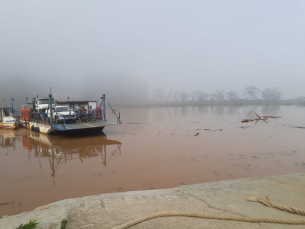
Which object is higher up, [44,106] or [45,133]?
[44,106]

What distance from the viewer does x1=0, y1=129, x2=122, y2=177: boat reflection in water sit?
1069 centimetres

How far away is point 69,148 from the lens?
12688 mm

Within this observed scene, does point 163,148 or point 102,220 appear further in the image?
point 163,148

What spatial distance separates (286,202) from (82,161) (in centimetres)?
817

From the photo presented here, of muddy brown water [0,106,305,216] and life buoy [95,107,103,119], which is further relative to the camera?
life buoy [95,107,103,119]

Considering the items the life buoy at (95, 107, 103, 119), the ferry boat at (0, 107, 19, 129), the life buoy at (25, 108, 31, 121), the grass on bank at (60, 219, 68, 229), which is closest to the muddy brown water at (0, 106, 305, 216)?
the grass on bank at (60, 219, 68, 229)

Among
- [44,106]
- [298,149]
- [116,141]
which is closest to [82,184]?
[116,141]

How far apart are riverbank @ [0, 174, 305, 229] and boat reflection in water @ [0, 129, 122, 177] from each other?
4.39 meters

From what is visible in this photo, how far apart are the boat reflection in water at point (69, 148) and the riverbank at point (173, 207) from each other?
4.39 metres

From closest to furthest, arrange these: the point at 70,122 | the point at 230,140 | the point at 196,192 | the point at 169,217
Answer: the point at 169,217 → the point at 196,192 → the point at 230,140 → the point at 70,122

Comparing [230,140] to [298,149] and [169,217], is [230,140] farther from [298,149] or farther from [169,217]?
[169,217]

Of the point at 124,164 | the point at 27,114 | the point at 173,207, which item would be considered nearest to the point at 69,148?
the point at 124,164

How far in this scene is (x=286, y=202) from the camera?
4578 millimetres

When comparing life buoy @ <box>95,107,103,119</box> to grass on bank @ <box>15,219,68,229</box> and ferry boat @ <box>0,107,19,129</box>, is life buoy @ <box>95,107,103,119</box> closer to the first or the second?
ferry boat @ <box>0,107,19,129</box>
